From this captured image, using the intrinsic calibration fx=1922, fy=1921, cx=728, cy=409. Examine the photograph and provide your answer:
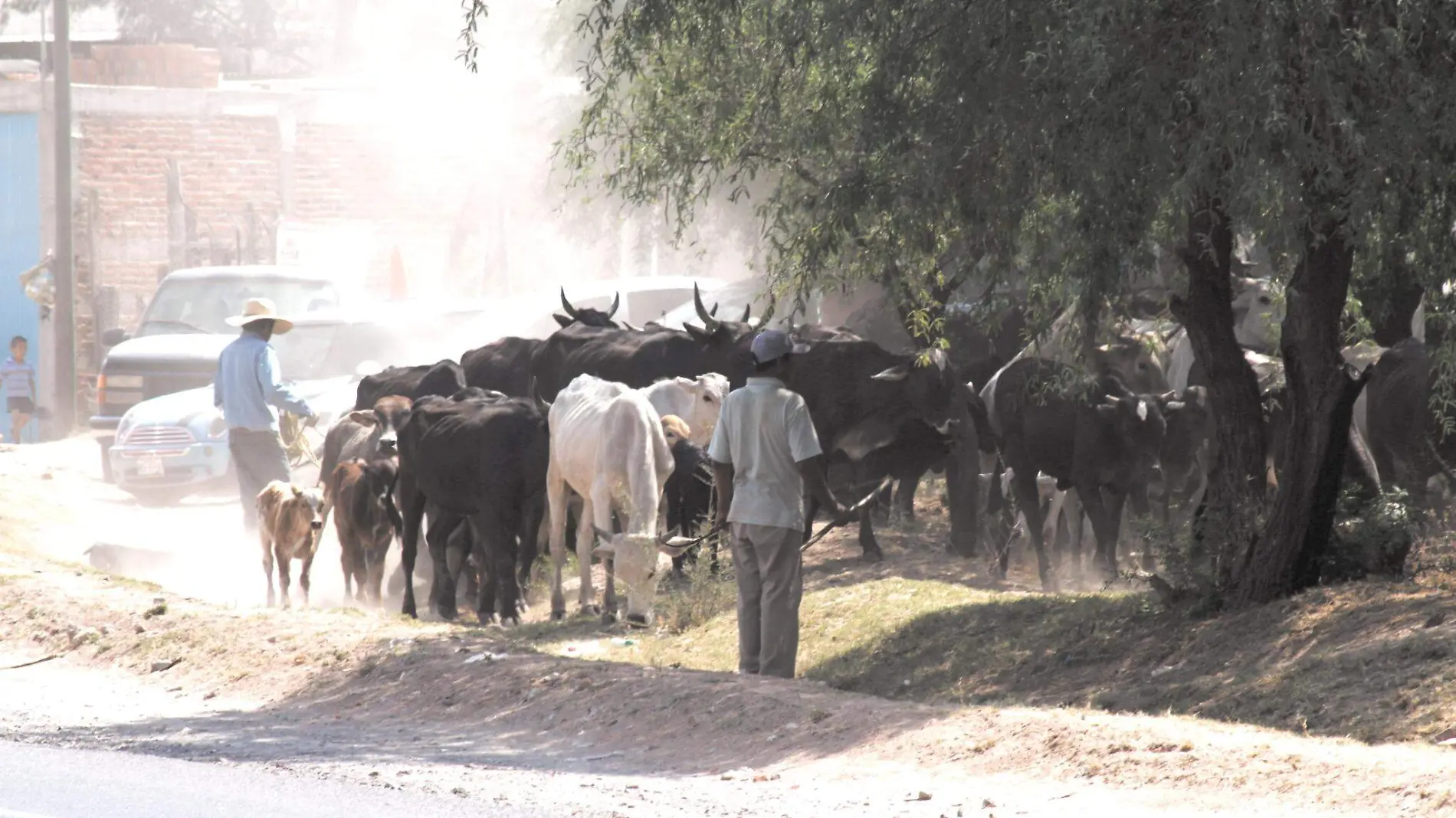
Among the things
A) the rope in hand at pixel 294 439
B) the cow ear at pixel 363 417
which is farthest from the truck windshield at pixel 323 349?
the cow ear at pixel 363 417

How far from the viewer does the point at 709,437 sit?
17.0 meters

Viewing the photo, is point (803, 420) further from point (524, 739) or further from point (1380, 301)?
point (1380, 301)

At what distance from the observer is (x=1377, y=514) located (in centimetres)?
1166

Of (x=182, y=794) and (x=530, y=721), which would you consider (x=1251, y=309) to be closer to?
(x=530, y=721)

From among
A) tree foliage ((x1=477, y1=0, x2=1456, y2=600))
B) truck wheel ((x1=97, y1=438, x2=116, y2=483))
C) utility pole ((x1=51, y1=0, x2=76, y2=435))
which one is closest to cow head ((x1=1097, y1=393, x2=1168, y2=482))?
tree foliage ((x1=477, y1=0, x2=1456, y2=600))

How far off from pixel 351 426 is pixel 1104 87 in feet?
35.3

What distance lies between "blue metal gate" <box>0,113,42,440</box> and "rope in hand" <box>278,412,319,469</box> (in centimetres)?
1984

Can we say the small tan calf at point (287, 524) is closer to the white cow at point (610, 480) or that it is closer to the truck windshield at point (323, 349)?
the white cow at point (610, 480)

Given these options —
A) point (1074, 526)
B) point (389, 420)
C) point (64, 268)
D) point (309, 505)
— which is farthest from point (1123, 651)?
point (64, 268)

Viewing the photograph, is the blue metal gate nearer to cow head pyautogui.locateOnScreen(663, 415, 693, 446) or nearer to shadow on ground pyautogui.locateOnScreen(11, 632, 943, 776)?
cow head pyautogui.locateOnScreen(663, 415, 693, 446)

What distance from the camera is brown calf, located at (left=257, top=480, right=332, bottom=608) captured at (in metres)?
15.4

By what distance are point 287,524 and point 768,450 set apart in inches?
248

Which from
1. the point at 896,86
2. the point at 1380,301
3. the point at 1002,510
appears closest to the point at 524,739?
the point at 896,86

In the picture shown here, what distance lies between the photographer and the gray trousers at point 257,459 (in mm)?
16969
